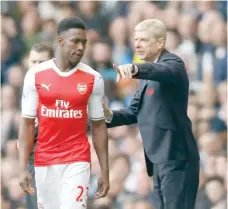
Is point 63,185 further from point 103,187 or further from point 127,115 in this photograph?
point 127,115

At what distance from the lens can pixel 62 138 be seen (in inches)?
309

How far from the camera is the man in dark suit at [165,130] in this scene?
8.57m

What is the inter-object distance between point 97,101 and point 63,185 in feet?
2.39

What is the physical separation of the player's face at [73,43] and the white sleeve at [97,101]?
24 centimetres

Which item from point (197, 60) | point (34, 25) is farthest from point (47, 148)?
point (34, 25)

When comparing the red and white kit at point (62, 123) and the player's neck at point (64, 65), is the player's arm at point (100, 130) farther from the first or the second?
the player's neck at point (64, 65)

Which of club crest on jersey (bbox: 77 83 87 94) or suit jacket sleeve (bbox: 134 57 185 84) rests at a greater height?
suit jacket sleeve (bbox: 134 57 185 84)

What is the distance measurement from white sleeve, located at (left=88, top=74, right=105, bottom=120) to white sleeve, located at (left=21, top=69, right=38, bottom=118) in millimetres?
446

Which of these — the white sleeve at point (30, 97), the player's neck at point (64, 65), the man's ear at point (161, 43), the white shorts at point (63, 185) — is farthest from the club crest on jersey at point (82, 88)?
the man's ear at point (161, 43)

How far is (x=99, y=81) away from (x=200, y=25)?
4654mm

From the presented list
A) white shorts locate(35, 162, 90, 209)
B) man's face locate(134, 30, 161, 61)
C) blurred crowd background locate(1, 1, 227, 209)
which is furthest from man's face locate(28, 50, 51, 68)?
blurred crowd background locate(1, 1, 227, 209)

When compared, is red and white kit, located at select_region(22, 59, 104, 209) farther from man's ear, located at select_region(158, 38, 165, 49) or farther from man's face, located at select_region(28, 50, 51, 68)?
man's face, located at select_region(28, 50, 51, 68)

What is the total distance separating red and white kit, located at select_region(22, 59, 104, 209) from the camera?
777cm

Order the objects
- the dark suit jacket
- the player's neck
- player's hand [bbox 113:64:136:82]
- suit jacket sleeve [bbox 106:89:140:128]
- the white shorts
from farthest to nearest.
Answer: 1. suit jacket sleeve [bbox 106:89:140:128]
2. the dark suit jacket
3. the player's neck
4. the white shorts
5. player's hand [bbox 113:64:136:82]
